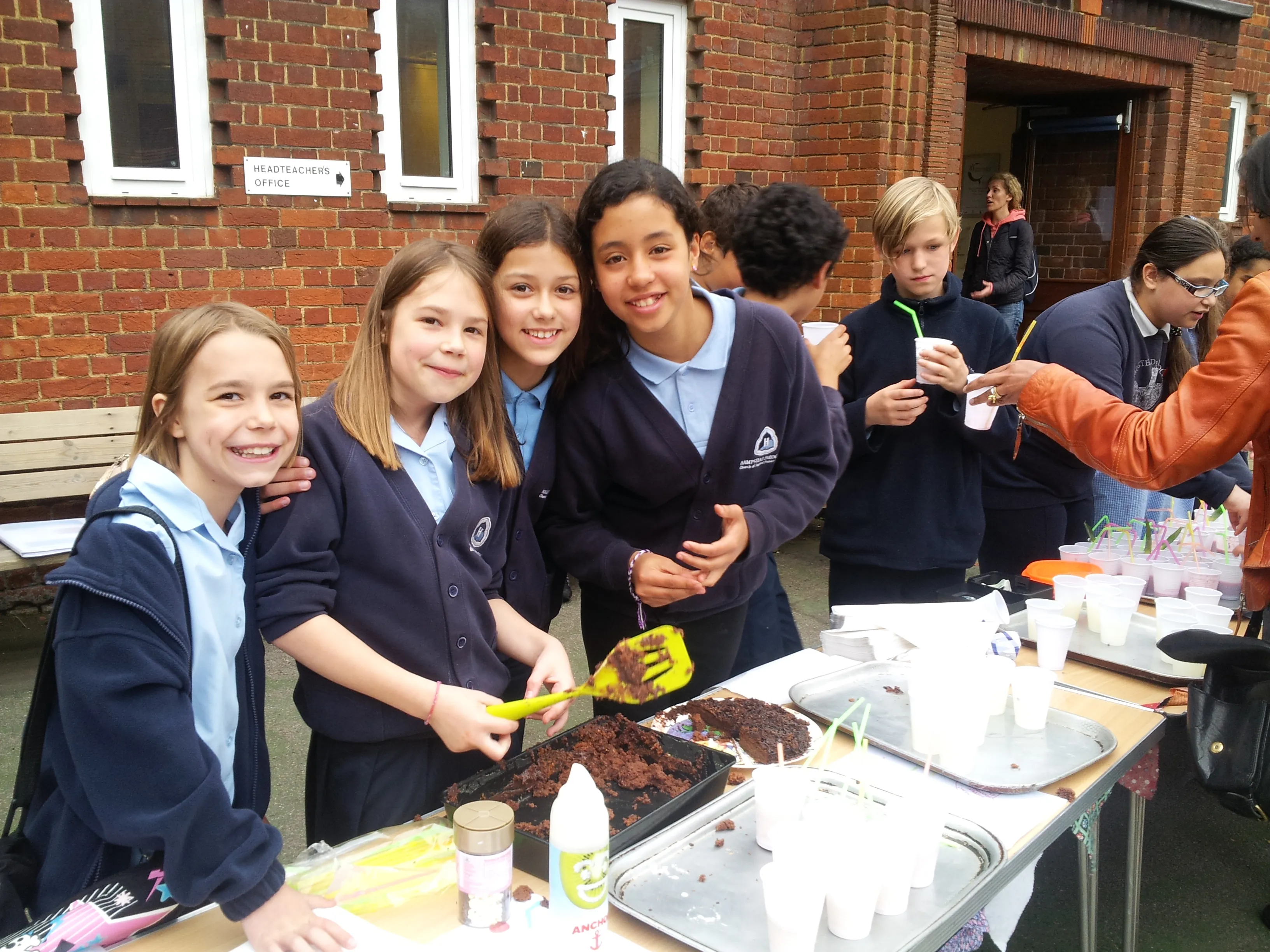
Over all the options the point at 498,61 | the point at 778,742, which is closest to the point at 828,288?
the point at 498,61

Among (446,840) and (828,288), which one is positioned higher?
(828,288)

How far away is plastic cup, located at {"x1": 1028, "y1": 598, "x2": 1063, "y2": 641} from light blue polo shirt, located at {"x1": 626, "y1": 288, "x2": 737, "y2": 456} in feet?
3.27

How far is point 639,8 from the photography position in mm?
6539

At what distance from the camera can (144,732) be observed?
1393mm

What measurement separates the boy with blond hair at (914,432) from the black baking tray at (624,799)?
5.01 ft

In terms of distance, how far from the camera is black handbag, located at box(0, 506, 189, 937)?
5.00 ft

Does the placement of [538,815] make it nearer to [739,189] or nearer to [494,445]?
[494,445]

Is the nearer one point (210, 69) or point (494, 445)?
point (494, 445)

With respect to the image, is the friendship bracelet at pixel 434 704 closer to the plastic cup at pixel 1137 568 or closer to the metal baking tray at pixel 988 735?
the metal baking tray at pixel 988 735

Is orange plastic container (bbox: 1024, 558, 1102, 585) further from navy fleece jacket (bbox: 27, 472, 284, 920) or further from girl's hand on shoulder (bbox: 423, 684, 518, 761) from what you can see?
navy fleece jacket (bbox: 27, 472, 284, 920)

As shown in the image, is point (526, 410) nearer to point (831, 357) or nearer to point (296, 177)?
point (831, 357)

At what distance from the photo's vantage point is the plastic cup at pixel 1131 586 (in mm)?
2764

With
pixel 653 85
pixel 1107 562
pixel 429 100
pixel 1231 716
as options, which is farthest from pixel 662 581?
pixel 653 85

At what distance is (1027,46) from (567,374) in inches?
287
